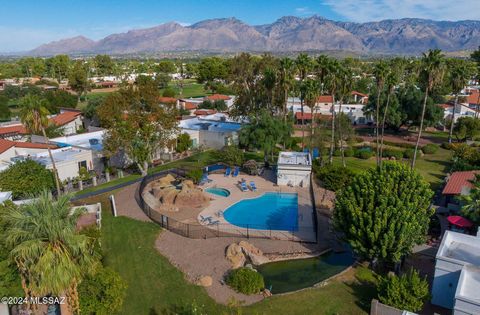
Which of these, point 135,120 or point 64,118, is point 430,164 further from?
point 64,118

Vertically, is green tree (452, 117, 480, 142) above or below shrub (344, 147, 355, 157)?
above

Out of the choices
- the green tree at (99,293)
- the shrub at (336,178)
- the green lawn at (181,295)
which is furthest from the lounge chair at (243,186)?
the green tree at (99,293)

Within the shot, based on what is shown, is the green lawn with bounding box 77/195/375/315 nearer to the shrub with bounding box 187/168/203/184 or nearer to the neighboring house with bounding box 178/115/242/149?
the shrub with bounding box 187/168/203/184

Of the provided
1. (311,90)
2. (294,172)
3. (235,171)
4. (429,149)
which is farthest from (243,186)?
(429,149)

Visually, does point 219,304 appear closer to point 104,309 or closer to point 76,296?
point 104,309

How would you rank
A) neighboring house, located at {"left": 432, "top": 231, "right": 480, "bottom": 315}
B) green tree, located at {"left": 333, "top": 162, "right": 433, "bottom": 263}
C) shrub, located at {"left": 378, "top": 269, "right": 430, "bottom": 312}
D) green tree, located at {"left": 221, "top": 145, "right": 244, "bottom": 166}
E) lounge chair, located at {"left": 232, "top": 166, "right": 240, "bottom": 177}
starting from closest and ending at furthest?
neighboring house, located at {"left": 432, "top": 231, "right": 480, "bottom": 315} < shrub, located at {"left": 378, "top": 269, "right": 430, "bottom": 312} < green tree, located at {"left": 333, "top": 162, "right": 433, "bottom": 263} < lounge chair, located at {"left": 232, "top": 166, "right": 240, "bottom": 177} < green tree, located at {"left": 221, "top": 145, "right": 244, "bottom": 166}

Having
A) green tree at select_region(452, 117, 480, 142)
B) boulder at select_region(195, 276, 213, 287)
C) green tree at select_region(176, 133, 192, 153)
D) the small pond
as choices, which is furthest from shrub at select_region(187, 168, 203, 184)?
green tree at select_region(452, 117, 480, 142)

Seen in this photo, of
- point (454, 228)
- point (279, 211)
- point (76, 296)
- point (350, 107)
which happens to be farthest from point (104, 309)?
point (350, 107)
